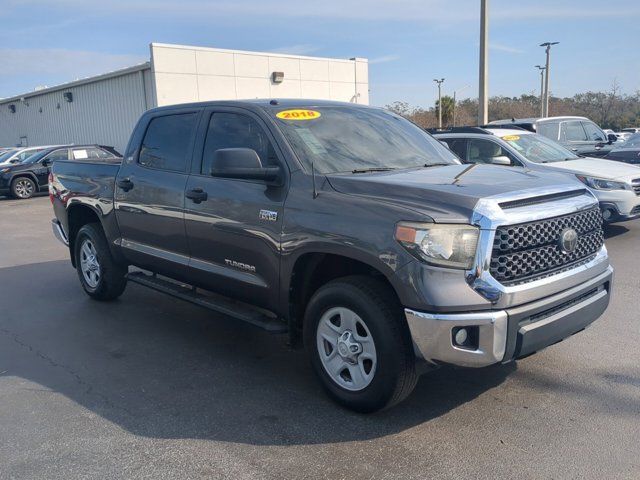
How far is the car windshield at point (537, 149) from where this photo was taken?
9.38 m

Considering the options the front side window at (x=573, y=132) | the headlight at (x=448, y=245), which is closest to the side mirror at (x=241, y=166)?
the headlight at (x=448, y=245)

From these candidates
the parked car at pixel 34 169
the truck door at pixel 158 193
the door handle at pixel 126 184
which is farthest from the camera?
the parked car at pixel 34 169

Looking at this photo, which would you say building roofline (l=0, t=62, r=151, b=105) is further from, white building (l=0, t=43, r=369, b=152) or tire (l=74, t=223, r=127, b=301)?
tire (l=74, t=223, r=127, b=301)

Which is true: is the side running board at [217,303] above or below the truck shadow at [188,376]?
above

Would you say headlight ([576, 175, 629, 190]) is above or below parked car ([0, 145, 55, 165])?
below

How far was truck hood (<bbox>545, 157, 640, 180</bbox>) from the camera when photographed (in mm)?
8680

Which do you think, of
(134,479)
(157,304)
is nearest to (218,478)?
(134,479)

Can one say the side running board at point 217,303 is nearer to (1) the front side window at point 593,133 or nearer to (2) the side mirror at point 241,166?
(2) the side mirror at point 241,166

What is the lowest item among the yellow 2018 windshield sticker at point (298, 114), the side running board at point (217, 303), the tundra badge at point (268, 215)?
the side running board at point (217, 303)

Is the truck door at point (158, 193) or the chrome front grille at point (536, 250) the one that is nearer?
the chrome front grille at point (536, 250)

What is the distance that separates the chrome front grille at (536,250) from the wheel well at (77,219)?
4.80 metres

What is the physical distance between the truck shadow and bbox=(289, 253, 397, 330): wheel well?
1.97 ft

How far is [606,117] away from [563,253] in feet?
200

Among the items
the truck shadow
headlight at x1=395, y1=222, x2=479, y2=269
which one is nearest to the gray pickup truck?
headlight at x1=395, y1=222, x2=479, y2=269
